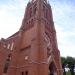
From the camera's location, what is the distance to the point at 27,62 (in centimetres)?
2272

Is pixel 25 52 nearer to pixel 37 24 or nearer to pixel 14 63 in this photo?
pixel 14 63

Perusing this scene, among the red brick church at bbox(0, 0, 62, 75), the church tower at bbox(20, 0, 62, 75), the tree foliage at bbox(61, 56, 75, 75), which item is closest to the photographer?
the church tower at bbox(20, 0, 62, 75)

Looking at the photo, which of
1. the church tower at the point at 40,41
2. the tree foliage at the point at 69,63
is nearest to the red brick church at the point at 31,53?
the church tower at the point at 40,41

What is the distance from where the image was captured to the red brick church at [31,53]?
2130 centimetres

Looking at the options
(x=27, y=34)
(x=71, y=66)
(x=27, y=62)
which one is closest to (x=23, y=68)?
(x=27, y=62)

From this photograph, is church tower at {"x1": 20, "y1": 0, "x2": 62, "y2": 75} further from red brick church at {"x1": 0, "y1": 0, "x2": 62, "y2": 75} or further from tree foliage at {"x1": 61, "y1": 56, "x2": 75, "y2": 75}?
tree foliage at {"x1": 61, "y1": 56, "x2": 75, "y2": 75}

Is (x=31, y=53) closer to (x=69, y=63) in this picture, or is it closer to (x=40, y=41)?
(x=40, y=41)

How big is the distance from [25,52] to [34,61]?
4.21 m

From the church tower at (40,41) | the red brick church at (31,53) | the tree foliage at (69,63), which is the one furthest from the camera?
the tree foliage at (69,63)

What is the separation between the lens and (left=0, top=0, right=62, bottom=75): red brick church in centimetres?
2130

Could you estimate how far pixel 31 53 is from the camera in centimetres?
2216

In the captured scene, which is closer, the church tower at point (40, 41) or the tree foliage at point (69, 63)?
the church tower at point (40, 41)

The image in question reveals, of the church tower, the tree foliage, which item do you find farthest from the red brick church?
the tree foliage

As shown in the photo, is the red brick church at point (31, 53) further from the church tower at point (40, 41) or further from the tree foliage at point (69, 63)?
the tree foliage at point (69, 63)
